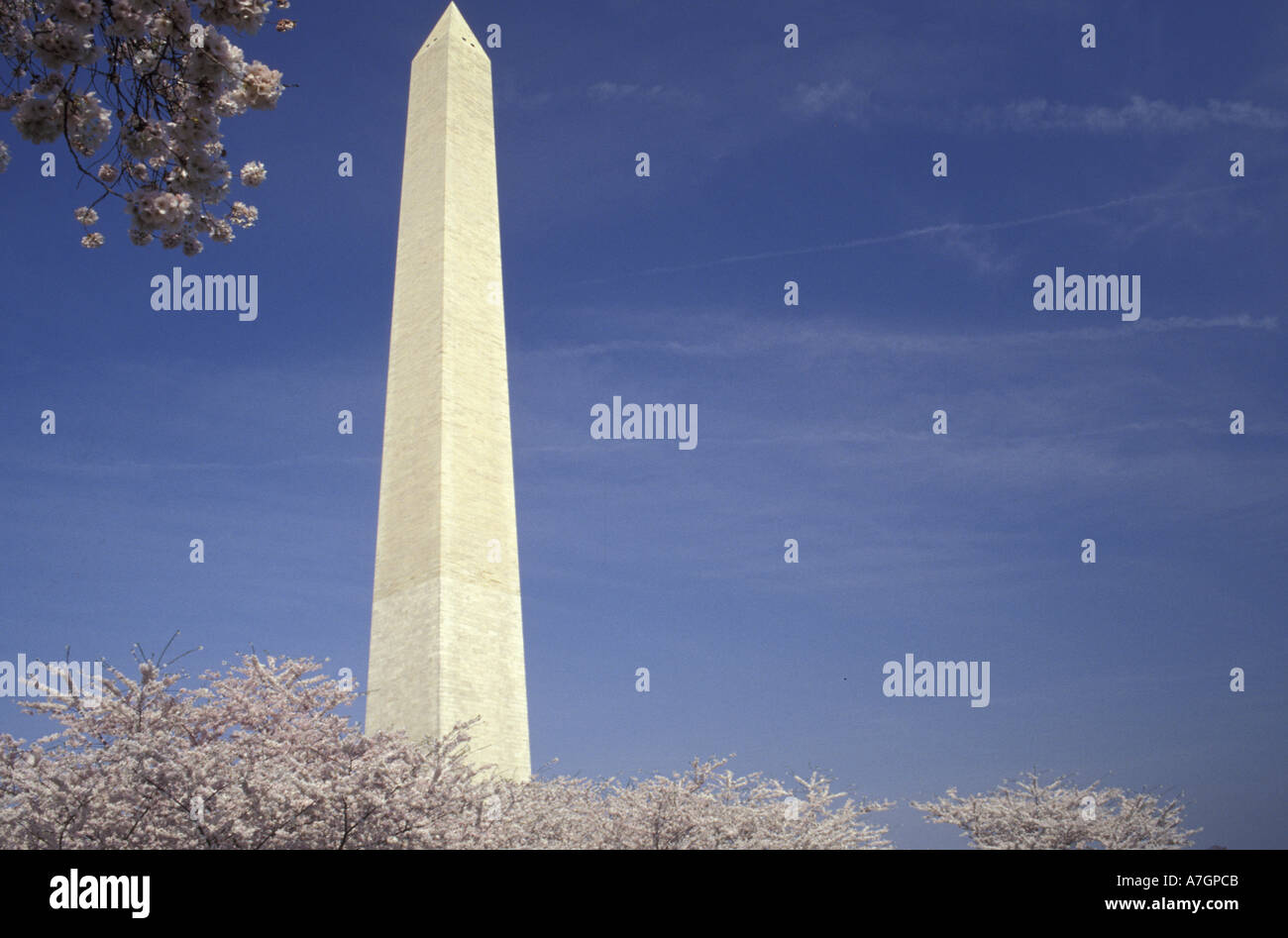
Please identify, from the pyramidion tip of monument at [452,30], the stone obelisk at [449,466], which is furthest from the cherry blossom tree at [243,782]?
the pyramidion tip of monument at [452,30]

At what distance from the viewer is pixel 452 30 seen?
2947cm

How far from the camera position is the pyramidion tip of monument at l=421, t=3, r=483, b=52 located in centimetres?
2953

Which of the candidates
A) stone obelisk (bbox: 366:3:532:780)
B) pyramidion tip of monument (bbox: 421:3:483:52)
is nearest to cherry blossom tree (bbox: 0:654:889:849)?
stone obelisk (bbox: 366:3:532:780)

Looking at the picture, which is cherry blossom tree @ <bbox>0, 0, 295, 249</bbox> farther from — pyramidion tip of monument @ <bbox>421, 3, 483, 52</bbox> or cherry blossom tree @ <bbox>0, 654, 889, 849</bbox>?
pyramidion tip of monument @ <bbox>421, 3, 483, 52</bbox>

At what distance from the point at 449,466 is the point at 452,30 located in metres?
13.0

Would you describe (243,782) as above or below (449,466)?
below

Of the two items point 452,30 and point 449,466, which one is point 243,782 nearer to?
point 449,466

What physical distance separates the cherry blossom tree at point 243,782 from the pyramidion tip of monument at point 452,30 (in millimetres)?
19402

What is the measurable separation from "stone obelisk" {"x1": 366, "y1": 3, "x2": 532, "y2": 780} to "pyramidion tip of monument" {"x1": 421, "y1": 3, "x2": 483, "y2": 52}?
0.18 metres

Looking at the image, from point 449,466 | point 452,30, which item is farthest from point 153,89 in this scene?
point 452,30

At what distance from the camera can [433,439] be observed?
24.8 metres

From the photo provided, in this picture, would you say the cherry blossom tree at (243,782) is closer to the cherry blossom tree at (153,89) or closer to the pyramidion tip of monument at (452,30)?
the cherry blossom tree at (153,89)
